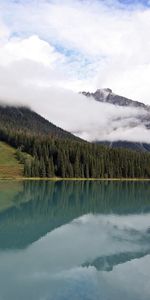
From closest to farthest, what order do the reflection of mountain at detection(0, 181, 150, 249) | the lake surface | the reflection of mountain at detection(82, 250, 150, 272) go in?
the lake surface
the reflection of mountain at detection(82, 250, 150, 272)
the reflection of mountain at detection(0, 181, 150, 249)

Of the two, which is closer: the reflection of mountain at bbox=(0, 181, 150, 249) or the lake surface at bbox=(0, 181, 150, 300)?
the lake surface at bbox=(0, 181, 150, 300)

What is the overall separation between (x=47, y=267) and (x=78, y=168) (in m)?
153

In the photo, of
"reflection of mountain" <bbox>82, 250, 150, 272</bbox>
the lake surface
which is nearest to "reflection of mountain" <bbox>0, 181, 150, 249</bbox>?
the lake surface

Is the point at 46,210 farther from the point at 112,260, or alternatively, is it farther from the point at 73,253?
the point at 112,260

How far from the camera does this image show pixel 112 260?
145ft

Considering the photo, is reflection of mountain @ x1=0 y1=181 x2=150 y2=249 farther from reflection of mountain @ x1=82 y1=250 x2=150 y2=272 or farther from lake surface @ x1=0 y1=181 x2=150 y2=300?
reflection of mountain @ x1=82 y1=250 x2=150 y2=272

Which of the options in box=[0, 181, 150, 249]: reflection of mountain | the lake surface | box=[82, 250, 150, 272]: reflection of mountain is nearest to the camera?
the lake surface

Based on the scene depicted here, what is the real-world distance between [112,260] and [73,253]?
4.38 m

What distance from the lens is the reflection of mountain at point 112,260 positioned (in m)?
41.1

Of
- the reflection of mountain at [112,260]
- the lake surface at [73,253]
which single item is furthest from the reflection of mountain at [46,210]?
the reflection of mountain at [112,260]

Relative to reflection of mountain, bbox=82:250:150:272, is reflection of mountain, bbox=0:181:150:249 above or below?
above

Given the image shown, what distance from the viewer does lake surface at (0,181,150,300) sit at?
33.4m

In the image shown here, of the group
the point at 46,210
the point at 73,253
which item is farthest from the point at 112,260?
the point at 46,210

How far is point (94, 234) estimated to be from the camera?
59.6 meters
